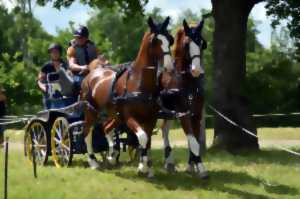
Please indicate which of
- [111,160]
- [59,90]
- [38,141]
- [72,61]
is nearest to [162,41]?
[72,61]

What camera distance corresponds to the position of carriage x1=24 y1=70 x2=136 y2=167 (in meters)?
13.8

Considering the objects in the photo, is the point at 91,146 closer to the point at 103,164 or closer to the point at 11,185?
the point at 103,164

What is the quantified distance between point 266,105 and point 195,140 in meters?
35.0

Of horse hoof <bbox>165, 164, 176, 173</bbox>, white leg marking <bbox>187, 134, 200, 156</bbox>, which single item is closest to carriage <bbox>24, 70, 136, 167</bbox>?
horse hoof <bbox>165, 164, 176, 173</bbox>

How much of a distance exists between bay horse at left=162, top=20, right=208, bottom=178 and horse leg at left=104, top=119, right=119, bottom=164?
1.70 metres

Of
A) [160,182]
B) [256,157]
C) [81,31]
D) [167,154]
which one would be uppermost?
[81,31]

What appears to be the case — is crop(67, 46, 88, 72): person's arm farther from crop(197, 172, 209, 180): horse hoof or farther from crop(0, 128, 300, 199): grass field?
crop(197, 172, 209, 180): horse hoof

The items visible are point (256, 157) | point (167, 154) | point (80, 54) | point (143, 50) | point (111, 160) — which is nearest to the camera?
point (143, 50)

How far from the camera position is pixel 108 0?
2019cm

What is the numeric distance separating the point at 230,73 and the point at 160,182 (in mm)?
6748

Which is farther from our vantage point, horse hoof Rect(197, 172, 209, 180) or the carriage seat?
the carriage seat

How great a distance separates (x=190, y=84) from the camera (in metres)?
11.8

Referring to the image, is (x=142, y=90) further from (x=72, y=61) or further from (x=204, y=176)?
(x=72, y=61)

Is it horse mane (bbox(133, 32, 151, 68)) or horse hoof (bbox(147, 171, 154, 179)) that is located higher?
horse mane (bbox(133, 32, 151, 68))
